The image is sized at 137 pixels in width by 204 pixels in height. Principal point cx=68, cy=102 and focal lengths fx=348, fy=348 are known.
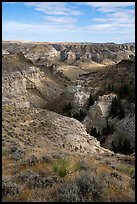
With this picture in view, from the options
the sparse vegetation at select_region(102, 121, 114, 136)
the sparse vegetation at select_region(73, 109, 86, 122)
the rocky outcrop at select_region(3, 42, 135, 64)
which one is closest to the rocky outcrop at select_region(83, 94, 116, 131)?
the sparse vegetation at select_region(73, 109, 86, 122)

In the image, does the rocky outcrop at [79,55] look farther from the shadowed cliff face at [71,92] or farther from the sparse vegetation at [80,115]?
the sparse vegetation at [80,115]

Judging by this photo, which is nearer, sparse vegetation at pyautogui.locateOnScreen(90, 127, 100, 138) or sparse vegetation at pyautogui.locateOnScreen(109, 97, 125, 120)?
sparse vegetation at pyautogui.locateOnScreen(90, 127, 100, 138)

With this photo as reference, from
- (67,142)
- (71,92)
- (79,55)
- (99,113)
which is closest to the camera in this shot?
(67,142)

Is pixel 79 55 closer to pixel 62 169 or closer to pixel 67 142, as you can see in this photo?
pixel 67 142

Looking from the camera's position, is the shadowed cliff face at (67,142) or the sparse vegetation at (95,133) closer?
the shadowed cliff face at (67,142)

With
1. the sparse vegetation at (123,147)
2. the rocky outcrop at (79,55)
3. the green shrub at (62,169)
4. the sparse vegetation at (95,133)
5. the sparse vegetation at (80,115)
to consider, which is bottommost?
the sparse vegetation at (123,147)

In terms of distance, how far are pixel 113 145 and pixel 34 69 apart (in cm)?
4092

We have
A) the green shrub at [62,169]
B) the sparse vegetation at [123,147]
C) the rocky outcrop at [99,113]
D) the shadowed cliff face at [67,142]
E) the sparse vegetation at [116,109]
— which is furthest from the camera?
the rocky outcrop at [99,113]

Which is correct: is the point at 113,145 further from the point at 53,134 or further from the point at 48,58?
the point at 48,58

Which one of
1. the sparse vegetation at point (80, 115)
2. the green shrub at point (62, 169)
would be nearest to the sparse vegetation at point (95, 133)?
the sparse vegetation at point (80, 115)

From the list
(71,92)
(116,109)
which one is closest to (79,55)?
(71,92)

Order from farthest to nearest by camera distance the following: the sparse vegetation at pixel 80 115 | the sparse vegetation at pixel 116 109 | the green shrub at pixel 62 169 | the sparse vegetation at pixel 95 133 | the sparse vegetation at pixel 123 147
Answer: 1. the sparse vegetation at pixel 80 115
2. the sparse vegetation at pixel 116 109
3. the sparse vegetation at pixel 95 133
4. the sparse vegetation at pixel 123 147
5. the green shrub at pixel 62 169

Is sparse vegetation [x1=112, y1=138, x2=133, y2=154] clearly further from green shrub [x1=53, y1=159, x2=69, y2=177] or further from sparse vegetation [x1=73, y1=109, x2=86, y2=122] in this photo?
green shrub [x1=53, y1=159, x2=69, y2=177]

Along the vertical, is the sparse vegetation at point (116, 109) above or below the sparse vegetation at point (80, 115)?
above
